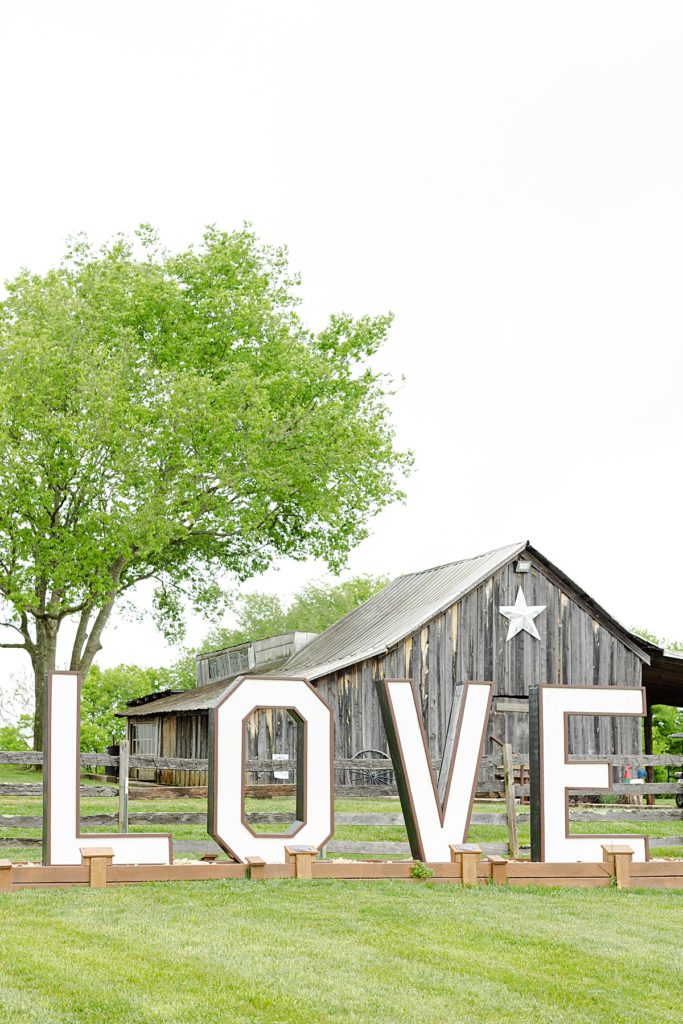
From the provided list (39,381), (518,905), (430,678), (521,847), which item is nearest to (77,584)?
(39,381)

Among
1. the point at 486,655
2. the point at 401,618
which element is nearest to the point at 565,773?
the point at 486,655

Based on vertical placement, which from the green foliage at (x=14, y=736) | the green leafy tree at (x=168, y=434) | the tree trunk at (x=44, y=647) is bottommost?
the green foliage at (x=14, y=736)

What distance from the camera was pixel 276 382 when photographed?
127 ft

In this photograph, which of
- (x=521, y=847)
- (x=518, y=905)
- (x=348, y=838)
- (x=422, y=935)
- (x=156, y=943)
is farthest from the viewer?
(x=348, y=838)

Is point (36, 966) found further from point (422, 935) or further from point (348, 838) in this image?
point (348, 838)

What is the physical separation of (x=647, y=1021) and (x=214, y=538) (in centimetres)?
3303

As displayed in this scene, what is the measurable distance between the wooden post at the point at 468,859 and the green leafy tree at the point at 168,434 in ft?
70.4

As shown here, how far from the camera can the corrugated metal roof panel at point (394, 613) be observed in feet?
94.3

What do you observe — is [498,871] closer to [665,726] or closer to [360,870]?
[360,870]

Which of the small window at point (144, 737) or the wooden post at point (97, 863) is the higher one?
the wooden post at point (97, 863)

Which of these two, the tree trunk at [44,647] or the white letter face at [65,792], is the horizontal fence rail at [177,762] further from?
the tree trunk at [44,647]

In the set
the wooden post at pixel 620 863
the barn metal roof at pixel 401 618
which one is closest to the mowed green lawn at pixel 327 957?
the wooden post at pixel 620 863

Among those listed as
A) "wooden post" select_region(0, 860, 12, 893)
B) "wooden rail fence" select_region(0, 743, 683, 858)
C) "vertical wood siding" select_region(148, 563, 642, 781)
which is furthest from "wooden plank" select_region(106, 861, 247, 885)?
"vertical wood siding" select_region(148, 563, 642, 781)

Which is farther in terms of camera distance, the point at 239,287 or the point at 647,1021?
the point at 239,287
